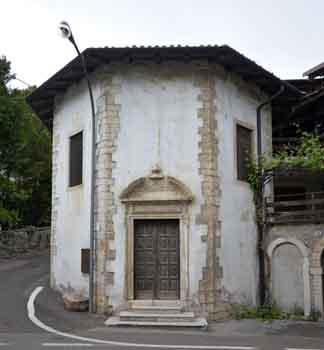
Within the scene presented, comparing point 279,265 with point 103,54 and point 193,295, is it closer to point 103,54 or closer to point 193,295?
point 193,295

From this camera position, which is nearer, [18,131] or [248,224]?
[248,224]

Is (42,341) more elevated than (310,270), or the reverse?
(310,270)

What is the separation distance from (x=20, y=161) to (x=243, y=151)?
41.3 feet

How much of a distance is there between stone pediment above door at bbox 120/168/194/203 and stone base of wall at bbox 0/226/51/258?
11.5 metres

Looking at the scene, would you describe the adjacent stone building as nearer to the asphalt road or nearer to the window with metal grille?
the window with metal grille

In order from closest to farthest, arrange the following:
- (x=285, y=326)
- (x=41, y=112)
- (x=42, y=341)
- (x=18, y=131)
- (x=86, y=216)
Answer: (x=42, y=341) → (x=285, y=326) → (x=86, y=216) → (x=41, y=112) → (x=18, y=131)

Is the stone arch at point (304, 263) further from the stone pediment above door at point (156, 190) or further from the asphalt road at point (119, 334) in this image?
the stone pediment above door at point (156, 190)

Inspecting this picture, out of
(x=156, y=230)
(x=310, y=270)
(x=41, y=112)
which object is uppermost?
(x=41, y=112)

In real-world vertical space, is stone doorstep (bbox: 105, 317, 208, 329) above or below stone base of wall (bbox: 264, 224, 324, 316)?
below

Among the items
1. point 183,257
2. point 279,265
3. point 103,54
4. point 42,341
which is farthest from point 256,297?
point 103,54

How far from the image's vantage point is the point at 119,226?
11.4m

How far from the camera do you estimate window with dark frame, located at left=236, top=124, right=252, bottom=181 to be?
41.8 feet

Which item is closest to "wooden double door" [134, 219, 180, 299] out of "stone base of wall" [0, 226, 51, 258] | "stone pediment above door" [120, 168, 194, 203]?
"stone pediment above door" [120, 168, 194, 203]

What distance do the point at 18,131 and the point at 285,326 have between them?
14.1 metres
